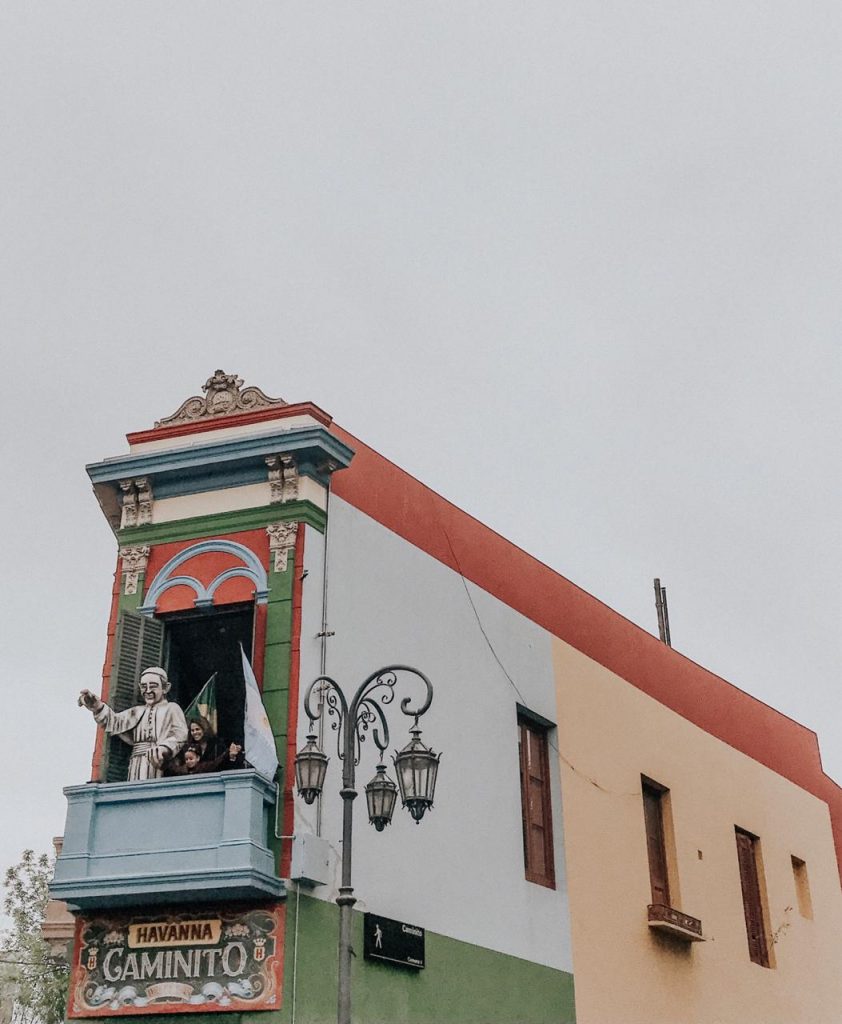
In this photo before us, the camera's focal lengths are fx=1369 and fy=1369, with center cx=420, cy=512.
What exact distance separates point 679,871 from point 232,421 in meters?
9.02

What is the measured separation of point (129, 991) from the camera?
39.5 ft

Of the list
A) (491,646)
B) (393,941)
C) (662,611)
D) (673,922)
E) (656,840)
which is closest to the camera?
(393,941)

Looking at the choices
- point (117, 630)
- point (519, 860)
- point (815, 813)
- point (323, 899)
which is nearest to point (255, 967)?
point (323, 899)

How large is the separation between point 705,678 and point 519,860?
272 inches

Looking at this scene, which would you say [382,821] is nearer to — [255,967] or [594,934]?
[255,967]

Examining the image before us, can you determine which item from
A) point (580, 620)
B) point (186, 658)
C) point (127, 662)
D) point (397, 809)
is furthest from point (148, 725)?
point (580, 620)

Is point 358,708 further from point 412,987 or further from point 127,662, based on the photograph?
point 412,987

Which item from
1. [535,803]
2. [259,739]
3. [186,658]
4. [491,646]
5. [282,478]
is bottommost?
[259,739]

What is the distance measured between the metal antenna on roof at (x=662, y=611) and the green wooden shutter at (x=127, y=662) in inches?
633

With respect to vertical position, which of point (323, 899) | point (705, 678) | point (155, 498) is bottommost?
point (323, 899)

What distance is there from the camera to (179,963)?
39.3ft

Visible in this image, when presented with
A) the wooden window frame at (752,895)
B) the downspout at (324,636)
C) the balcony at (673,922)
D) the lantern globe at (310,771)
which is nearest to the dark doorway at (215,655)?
the downspout at (324,636)

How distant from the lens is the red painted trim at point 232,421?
14156 millimetres

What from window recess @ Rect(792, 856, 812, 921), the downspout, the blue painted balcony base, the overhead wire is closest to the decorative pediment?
the downspout
